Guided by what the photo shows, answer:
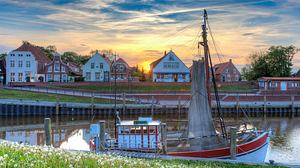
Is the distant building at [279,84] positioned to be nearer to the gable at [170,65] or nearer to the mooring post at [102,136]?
the gable at [170,65]

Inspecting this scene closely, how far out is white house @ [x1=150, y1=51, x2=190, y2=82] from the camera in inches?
3659

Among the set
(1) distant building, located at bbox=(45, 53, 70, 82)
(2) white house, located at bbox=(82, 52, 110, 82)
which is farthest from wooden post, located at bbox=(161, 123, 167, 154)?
A: (1) distant building, located at bbox=(45, 53, 70, 82)

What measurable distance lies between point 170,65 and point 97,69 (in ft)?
63.9

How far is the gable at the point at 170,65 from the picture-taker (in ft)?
305

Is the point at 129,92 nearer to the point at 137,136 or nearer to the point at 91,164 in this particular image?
the point at 137,136

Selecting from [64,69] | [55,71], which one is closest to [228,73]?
[64,69]

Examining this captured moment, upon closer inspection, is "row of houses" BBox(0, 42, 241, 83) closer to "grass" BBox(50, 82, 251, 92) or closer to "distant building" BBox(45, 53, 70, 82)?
"distant building" BBox(45, 53, 70, 82)

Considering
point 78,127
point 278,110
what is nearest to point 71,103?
point 78,127

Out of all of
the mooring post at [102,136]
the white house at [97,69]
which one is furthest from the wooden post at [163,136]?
the white house at [97,69]

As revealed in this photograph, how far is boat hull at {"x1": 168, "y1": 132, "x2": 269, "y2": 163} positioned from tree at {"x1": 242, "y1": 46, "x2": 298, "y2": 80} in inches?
3281

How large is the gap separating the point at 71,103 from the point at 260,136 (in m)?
37.7

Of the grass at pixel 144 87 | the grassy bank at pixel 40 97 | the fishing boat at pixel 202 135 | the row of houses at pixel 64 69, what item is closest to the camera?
the fishing boat at pixel 202 135

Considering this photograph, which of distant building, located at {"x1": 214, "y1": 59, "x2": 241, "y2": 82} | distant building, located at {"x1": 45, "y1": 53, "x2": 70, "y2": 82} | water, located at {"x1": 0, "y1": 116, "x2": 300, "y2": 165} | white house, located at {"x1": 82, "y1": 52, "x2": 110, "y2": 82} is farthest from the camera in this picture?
distant building, located at {"x1": 214, "y1": 59, "x2": 241, "y2": 82}

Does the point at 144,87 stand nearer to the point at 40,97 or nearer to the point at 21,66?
the point at 40,97
